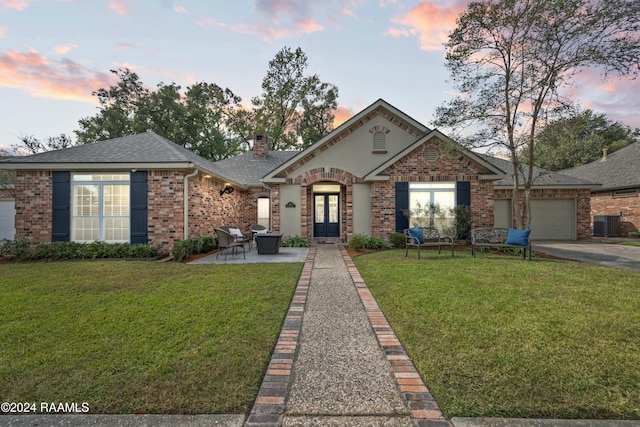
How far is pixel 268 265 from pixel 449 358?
18.3 feet

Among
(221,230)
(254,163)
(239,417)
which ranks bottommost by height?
(239,417)

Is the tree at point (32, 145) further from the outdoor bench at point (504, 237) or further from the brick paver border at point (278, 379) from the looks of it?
the outdoor bench at point (504, 237)

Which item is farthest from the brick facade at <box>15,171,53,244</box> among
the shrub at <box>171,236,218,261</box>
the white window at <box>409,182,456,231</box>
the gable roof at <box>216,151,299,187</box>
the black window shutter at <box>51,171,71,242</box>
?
the white window at <box>409,182,456,231</box>

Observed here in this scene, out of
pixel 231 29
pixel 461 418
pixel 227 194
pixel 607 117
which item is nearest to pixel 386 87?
pixel 231 29

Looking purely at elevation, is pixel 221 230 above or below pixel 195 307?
above

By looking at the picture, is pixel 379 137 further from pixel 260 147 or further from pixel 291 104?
pixel 291 104

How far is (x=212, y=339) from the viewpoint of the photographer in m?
3.13

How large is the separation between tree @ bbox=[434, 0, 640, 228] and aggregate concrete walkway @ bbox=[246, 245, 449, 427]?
9080 millimetres

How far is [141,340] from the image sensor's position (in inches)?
123

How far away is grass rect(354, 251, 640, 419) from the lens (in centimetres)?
211

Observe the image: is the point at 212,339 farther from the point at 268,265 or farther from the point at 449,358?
the point at 268,265

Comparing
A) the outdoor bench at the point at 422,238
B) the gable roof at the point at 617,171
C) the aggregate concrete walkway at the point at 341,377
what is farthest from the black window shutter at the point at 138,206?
the gable roof at the point at 617,171

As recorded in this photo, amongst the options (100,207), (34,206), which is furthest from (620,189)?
(34,206)

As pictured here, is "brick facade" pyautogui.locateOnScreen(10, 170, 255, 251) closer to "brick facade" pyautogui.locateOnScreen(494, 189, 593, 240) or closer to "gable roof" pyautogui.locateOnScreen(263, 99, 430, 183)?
"gable roof" pyautogui.locateOnScreen(263, 99, 430, 183)
